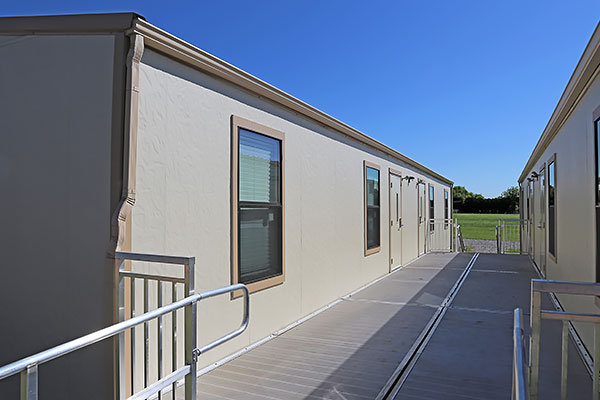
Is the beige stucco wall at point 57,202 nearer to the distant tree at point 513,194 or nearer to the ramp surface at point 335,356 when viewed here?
the ramp surface at point 335,356

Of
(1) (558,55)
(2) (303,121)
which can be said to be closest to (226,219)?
(2) (303,121)

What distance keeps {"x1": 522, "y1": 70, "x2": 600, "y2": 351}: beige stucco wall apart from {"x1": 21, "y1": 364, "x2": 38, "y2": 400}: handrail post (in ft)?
12.4

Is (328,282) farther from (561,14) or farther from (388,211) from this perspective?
(561,14)

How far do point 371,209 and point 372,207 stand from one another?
0.18ft

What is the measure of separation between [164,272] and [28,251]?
877 mm

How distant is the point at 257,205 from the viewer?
3973mm

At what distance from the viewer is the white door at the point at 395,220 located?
8522 mm

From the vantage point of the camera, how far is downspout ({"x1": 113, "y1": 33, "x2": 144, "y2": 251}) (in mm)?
2475

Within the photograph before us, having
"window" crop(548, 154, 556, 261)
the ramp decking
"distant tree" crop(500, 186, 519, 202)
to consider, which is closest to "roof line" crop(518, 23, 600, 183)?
"window" crop(548, 154, 556, 261)

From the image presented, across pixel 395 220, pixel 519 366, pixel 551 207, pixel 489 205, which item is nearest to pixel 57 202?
pixel 519 366

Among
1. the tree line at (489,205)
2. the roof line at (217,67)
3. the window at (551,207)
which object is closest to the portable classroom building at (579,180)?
the window at (551,207)

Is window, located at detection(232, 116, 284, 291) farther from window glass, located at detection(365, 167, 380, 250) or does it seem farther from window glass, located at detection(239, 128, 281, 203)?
window glass, located at detection(365, 167, 380, 250)

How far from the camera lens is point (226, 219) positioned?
3.52m

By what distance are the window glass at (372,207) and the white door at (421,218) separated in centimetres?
363
